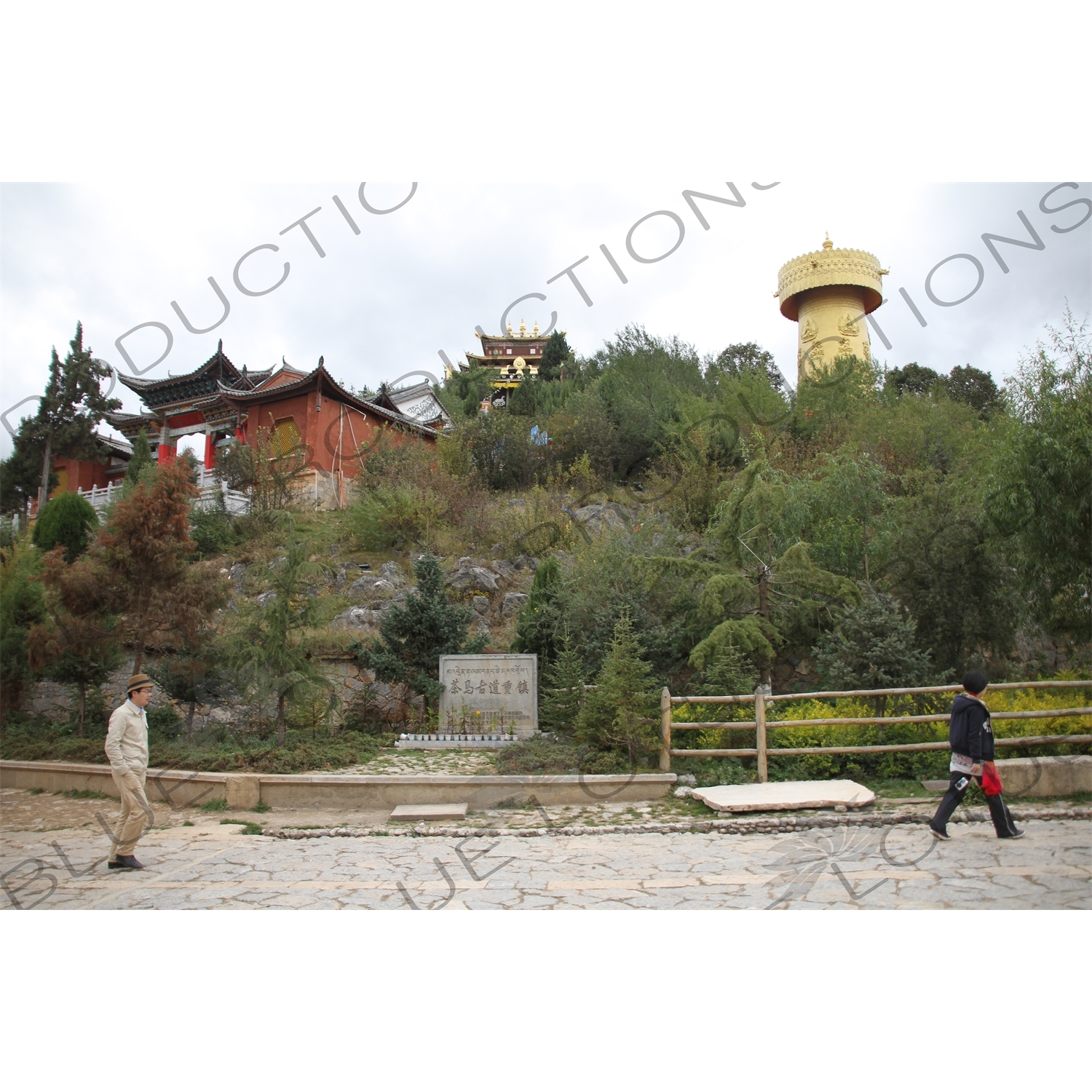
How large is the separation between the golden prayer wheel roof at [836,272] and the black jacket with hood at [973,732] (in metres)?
22.0

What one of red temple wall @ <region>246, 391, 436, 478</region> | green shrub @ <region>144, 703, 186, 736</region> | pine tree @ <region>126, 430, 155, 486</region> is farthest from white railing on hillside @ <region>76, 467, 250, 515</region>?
green shrub @ <region>144, 703, 186, 736</region>

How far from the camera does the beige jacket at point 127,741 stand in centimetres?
573

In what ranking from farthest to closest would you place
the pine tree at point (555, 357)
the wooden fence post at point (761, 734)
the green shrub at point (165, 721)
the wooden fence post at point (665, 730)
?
the pine tree at point (555, 357) < the green shrub at point (165, 721) < the wooden fence post at point (665, 730) < the wooden fence post at point (761, 734)

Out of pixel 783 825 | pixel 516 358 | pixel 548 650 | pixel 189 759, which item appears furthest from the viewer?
pixel 516 358

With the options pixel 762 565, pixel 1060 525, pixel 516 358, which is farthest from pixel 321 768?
pixel 516 358

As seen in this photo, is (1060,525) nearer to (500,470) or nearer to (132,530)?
(132,530)

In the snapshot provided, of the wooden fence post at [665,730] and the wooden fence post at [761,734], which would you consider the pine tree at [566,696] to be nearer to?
the wooden fence post at [665,730]

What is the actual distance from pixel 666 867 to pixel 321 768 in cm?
479

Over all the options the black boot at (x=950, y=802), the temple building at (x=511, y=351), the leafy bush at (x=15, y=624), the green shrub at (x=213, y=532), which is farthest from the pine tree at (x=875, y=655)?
the temple building at (x=511, y=351)

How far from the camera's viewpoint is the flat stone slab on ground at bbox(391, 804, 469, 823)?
767 centimetres

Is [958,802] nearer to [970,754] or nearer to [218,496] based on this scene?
[970,754]

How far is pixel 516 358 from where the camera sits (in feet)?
160

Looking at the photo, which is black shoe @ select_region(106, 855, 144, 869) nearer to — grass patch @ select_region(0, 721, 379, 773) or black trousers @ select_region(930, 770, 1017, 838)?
grass patch @ select_region(0, 721, 379, 773)

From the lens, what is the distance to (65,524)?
60.9ft
